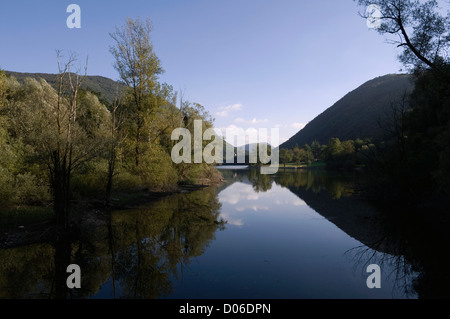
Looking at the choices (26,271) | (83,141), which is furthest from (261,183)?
(26,271)

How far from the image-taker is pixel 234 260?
39.8ft

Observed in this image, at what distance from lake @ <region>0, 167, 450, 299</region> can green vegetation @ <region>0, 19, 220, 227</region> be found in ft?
14.3

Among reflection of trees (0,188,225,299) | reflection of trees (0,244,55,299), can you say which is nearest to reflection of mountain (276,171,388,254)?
reflection of trees (0,188,225,299)

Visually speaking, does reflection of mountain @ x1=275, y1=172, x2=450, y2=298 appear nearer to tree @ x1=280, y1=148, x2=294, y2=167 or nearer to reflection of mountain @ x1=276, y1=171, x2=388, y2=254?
reflection of mountain @ x1=276, y1=171, x2=388, y2=254

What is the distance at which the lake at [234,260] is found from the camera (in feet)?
29.3

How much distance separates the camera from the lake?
8.94 meters

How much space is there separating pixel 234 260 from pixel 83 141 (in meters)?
17.5

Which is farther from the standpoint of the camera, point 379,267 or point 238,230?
point 238,230

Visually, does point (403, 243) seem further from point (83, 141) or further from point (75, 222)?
point (83, 141)

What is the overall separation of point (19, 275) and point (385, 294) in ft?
44.3

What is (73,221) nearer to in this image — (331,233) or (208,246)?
(208,246)

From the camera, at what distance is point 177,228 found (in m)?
17.6

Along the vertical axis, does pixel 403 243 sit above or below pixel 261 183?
below
